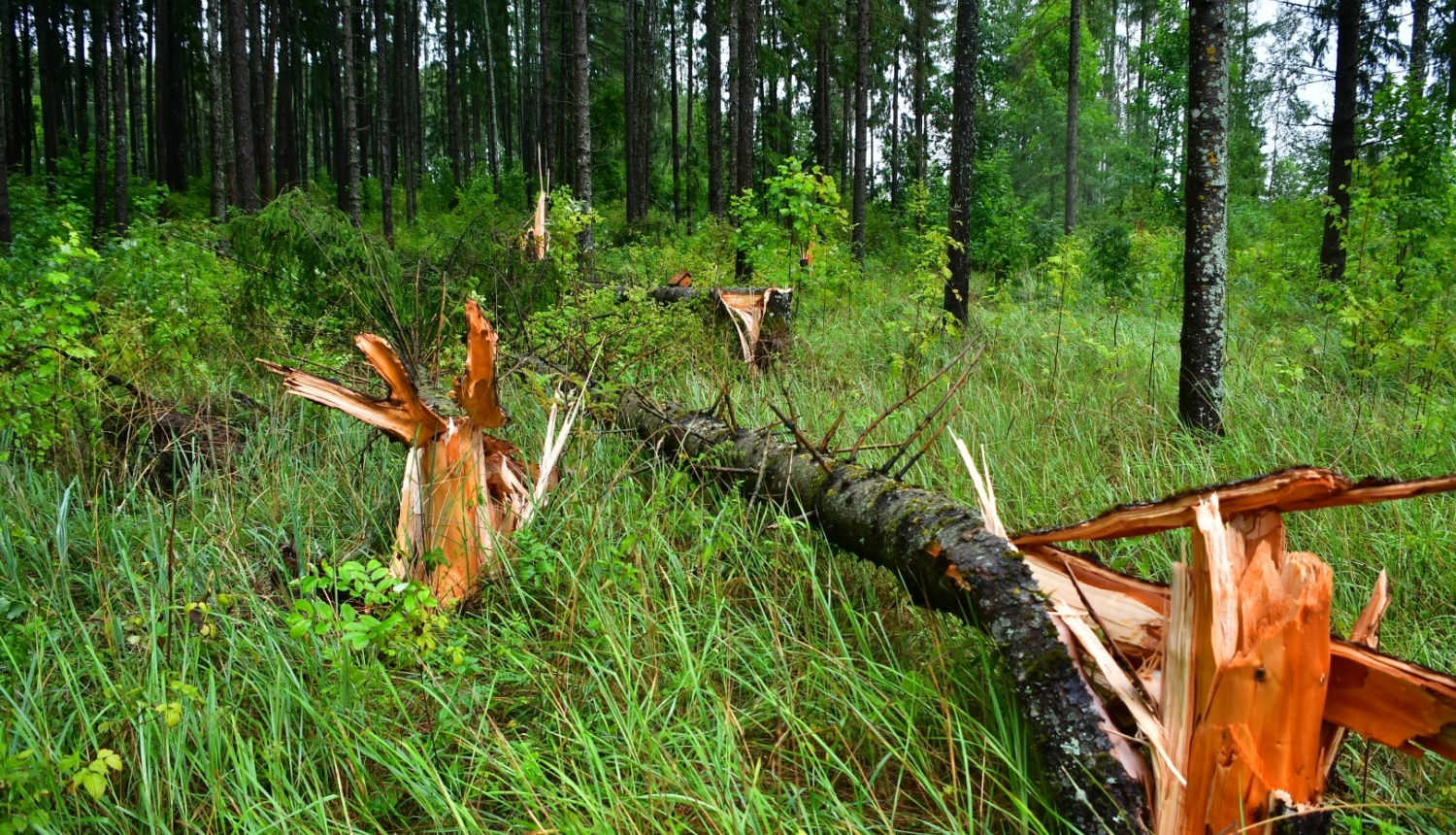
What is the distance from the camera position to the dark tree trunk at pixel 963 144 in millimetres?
8391

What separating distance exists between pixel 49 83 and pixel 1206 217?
108 ft

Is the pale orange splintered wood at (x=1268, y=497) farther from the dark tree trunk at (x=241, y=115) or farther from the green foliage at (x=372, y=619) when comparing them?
the dark tree trunk at (x=241, y=115)

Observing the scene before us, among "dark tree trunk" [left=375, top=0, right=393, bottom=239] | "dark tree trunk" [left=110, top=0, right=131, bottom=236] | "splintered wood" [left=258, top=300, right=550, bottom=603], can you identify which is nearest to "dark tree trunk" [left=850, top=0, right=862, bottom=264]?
"dark tree trunk" [left=375, top=0, right=393, bottom=239]

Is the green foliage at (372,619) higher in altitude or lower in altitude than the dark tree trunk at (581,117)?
lower

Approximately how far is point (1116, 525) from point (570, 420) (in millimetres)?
2283

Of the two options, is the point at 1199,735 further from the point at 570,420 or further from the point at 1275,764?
the point at 570,420

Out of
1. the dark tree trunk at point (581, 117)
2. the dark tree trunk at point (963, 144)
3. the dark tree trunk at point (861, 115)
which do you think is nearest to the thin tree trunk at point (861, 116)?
the dark tree trunk at point (861, 115)

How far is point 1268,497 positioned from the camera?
72.2 inches

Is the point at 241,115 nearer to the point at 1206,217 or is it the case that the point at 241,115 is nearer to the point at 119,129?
the point at 119,129

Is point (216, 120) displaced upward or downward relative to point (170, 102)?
downward

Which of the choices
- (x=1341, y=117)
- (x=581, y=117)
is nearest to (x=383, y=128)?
(x=581, y=117)

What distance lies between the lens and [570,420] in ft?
11.8

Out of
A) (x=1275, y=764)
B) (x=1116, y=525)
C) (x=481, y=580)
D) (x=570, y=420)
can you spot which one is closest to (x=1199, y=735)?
(x=1275, y=764)

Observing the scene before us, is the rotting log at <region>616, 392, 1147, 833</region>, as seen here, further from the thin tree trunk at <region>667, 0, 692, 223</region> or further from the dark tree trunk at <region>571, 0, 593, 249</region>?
the thin tree trunk at <region>667, 0, 692, 223</region>
